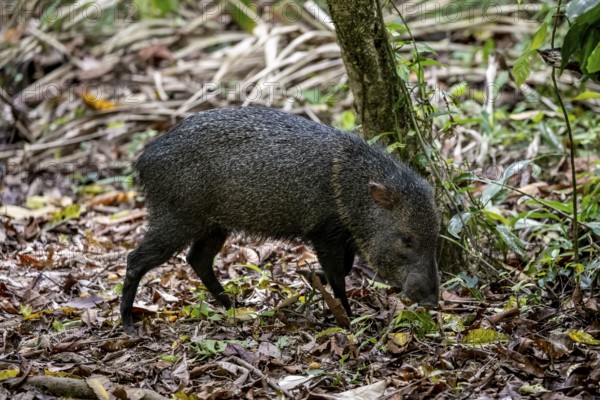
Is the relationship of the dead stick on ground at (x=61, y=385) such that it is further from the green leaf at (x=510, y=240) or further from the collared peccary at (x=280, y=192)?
the green leaf at (x=510, y=240)

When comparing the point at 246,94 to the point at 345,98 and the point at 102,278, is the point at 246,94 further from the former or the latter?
the point at 102,278

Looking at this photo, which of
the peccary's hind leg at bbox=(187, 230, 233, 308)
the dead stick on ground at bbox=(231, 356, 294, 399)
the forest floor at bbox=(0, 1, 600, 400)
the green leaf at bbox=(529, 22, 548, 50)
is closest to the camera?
the dead stick on ground at bbox=(231, 356, 294, 399)

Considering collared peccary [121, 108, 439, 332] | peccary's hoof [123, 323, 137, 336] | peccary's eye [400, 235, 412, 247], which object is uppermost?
collared peccary [121, 108, 439, 332]

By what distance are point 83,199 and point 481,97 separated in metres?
4.21

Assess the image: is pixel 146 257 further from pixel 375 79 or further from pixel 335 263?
pixel 375 79

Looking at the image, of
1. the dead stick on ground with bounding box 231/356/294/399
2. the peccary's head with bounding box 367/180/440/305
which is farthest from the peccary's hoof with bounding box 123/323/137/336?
the peccary's head with bounding box 367/180/440/305

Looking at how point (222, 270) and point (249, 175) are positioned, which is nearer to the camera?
point (249, 175)

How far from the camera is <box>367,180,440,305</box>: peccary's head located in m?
5.13

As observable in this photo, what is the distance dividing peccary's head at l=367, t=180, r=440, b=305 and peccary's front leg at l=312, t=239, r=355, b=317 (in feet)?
0.78

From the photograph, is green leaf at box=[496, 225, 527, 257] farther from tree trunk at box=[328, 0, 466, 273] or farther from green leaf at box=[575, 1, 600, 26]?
green leaf at box=[575, 1, 600, 26]

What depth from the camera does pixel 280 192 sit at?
5410mm

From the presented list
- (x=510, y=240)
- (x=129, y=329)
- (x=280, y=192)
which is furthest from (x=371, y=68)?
(x=129, y=329)

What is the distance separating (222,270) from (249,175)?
1337 millimetres

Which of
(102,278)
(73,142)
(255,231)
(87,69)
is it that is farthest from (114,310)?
(87,69)
